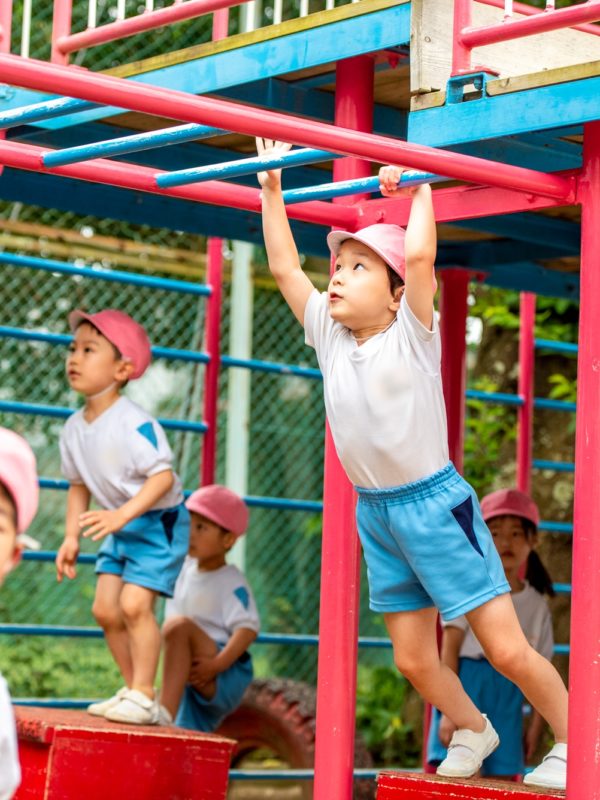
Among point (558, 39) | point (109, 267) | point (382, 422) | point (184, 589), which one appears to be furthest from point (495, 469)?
point (382, 422)

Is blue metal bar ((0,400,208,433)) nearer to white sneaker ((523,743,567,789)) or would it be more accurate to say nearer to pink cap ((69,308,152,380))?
pink cap ((69,308,152,380))

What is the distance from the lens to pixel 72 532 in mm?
5109

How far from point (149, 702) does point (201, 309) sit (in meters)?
4.93

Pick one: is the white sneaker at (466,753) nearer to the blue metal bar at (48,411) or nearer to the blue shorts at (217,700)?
the blue shorts at (217,700)

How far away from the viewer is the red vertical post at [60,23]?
4242 millimetres

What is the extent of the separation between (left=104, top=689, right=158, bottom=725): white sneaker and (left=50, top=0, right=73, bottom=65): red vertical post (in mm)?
2011

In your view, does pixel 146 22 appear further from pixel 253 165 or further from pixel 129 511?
pixel 129 511

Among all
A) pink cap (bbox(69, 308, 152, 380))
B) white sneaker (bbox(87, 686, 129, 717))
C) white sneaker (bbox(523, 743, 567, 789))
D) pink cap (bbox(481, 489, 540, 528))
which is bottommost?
white sneaker (bbox(523, 743, 567, 789))

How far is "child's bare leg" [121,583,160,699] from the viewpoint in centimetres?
493

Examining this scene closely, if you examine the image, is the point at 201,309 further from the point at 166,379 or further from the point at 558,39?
the point at 558,39

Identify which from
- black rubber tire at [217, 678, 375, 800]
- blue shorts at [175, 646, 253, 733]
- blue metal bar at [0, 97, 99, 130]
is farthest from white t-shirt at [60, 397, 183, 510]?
black rubber tire at [217, 678, 375, 800]

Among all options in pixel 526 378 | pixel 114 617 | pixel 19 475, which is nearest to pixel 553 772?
pixel 114 617

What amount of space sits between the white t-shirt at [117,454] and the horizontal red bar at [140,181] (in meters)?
1.14

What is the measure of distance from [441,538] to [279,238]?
89 centimetres
